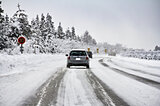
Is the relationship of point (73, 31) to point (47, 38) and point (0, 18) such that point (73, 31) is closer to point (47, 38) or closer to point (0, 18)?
point (47, 38)

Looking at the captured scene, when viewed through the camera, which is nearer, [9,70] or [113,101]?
[113,101]

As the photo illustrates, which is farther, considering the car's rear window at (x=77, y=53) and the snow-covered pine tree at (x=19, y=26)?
the snow-covered pine tree at (x=19, y=26)

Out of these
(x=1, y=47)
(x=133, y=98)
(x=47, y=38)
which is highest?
(x=47, y=38)

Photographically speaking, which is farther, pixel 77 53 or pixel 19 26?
pixel 19 26

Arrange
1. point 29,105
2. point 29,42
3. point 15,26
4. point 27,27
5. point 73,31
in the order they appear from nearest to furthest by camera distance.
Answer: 1. point 29,105
2. point 15,26
3. point 27,27
4. point 29,42
5. point 73,31

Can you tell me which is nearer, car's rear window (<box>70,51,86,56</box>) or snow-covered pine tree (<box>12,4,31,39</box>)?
car's rear window (<box>70,51,86,56</box>)

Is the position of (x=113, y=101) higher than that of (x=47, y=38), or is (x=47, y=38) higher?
(x=47, y=38)

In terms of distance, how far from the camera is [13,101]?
4.91m

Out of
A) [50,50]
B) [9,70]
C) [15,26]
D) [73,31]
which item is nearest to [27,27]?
[15,26]

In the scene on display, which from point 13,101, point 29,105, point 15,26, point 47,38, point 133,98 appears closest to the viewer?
point 29,105

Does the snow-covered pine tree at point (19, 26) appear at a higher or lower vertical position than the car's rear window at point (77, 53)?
higher

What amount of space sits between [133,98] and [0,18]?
30.4 meters

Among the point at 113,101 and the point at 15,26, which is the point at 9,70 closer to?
the point at 113,101

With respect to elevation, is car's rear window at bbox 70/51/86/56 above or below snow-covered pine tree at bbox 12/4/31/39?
below
